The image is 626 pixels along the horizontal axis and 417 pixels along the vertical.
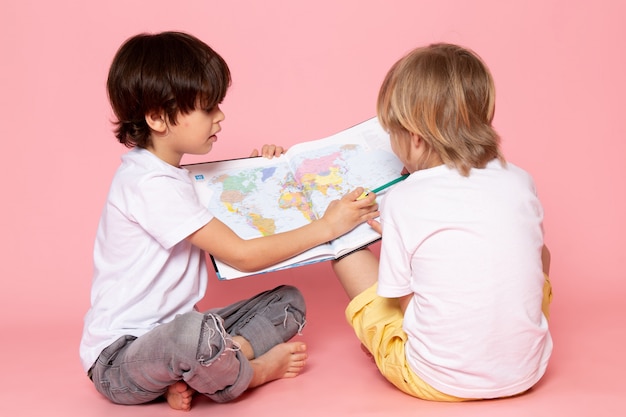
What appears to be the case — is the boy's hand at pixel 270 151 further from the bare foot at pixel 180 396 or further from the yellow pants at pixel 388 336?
the bare foot at pixel 180 396

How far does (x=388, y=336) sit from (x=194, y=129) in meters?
0.72

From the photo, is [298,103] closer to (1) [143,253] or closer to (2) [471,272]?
(1) [143,253]

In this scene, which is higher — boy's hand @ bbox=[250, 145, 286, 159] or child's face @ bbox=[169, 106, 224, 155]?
child's face @ bbox=[169, 106, 224, 155]

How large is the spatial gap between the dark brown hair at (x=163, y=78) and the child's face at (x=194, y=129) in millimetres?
19

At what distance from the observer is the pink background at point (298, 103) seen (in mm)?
2811

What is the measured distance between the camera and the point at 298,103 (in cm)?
307

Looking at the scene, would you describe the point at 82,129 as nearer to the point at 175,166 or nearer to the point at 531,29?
the point at 175,166

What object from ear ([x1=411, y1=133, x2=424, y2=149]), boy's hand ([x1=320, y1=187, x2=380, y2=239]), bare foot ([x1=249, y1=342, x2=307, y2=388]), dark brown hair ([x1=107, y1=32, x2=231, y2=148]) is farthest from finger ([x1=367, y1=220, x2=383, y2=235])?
dark brown hair ([x1=107, y1=32, x2=231, y2=148])

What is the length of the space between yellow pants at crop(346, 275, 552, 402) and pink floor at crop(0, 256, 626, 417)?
41 millimetres

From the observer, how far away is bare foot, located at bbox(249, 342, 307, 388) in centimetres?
204

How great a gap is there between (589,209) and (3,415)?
2.06m

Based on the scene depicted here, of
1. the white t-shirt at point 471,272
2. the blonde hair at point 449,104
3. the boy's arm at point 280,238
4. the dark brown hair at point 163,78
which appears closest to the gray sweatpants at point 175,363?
the boy's arm at point 280,238

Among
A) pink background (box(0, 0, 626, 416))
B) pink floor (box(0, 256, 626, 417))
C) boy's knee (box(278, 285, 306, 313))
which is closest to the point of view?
pink floor (box(0, 256, 626, 417))

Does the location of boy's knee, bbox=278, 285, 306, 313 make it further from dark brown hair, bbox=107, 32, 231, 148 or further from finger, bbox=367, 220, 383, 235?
dark brown hair, bbox=107, 32, 231, 148
